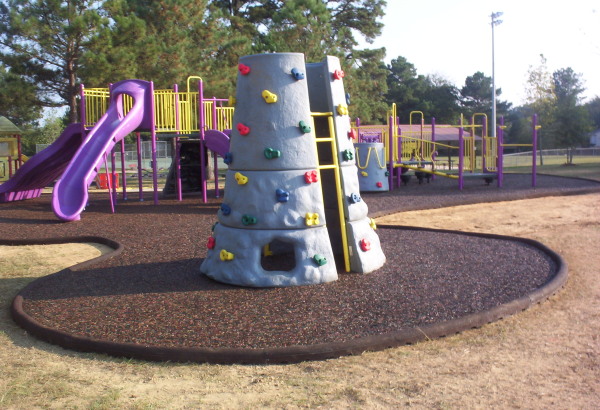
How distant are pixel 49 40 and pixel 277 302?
21.7 metres

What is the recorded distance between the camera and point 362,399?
169 inches

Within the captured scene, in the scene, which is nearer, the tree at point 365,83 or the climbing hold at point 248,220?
the climbing hold at point 248,220

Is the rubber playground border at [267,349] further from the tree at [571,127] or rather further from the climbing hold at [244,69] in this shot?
the tree at [571,127]

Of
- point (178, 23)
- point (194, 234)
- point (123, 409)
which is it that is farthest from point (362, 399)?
point (178, 23)

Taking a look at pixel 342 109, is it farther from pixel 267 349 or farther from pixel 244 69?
pixel 267 349

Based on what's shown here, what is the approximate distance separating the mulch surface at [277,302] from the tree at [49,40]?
16409 millimetres

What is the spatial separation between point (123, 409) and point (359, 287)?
341cm

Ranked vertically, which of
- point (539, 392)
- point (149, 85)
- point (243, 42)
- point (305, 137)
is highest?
point (243, 42)

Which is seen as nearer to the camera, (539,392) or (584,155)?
(539,392)

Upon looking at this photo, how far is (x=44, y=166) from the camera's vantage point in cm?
1761

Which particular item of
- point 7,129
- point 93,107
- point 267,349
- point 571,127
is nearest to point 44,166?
point 93,107

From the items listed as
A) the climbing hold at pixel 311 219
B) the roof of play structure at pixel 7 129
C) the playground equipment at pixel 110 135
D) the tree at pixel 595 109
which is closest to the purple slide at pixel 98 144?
the playground equipment at pixel 110 135

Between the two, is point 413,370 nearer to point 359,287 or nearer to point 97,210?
point 359,287

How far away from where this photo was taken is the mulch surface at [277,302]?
527cm
